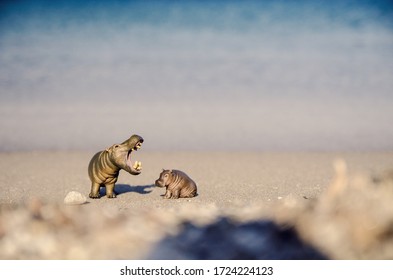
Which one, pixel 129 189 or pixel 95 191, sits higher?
pixel 129 189

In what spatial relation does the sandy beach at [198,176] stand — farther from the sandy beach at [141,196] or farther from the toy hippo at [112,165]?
the toy hippo at [112,165]

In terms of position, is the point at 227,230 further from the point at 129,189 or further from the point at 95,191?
the point at 129,189

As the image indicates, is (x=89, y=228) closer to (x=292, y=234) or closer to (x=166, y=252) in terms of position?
(x=166, y=252)

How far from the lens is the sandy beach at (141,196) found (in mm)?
2105

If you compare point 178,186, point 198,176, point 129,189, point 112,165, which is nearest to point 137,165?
point 112,165

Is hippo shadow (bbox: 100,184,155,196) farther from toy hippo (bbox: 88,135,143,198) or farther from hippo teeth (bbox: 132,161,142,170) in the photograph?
hippo teeth (bbox: 132,161,142,170)

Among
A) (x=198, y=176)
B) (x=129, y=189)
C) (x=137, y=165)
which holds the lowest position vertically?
(x=137, y=165)

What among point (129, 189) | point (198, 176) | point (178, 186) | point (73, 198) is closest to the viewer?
point (73, 198)

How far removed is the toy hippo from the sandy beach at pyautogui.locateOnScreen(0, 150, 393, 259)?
31 cm

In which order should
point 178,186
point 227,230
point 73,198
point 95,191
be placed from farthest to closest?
point 95,191 → point 178,186 → point 73,198 → point 227,230

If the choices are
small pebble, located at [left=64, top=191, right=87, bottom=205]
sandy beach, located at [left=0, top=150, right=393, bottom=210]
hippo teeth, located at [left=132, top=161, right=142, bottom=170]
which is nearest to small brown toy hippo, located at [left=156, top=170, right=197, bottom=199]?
sandy beach, located at [left=0, top=150, right=393, bottom=210]

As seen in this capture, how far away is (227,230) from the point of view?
2098 millimetres

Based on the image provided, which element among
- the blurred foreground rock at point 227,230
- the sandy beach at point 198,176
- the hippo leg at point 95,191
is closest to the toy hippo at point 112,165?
the hippo leg at point 95,191

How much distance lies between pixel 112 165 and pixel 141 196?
0.62 meters
